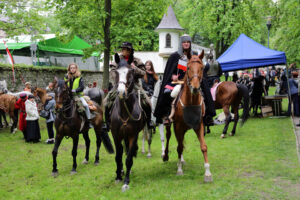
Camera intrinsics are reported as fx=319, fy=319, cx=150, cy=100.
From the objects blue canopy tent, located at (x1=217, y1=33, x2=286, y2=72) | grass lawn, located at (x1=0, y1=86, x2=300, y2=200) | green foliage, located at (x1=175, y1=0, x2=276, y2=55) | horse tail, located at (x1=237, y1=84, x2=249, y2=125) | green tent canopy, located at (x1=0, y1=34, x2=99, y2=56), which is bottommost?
grass lawn, located at (x1=0, y1=86, x2=300, y2=200)

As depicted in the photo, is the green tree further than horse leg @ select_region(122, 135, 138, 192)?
Yes

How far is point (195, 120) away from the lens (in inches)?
261

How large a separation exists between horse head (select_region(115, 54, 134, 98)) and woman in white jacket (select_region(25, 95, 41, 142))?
7707mm

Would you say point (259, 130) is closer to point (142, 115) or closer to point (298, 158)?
point (298, 158)

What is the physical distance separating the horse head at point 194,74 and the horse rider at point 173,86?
2.96 feet

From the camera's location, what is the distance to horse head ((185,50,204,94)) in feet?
19.1

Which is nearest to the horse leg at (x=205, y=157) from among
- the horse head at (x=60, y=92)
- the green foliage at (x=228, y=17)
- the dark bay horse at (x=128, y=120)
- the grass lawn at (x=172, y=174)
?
the grass lawn at (x=172, y=174)

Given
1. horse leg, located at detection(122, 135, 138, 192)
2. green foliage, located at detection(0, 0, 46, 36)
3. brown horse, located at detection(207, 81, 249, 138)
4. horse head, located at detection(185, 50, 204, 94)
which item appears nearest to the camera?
horse head, located at detection(185, 50, 204, 94)

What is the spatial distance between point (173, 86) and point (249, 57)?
998 cm

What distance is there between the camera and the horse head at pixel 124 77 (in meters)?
5.69

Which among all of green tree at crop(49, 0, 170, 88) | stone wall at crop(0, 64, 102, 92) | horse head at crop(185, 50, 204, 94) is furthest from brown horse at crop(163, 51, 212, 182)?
stone wall at crop(0, 64, 102, 92)

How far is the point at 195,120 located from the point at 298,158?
351cm

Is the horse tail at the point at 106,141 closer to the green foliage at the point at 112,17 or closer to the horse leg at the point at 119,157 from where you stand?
the horse leg at the point at 119,157

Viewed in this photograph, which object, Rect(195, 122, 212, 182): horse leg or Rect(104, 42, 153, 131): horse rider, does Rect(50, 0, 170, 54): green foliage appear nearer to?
Rect(104, 42, 153, 131): horse rider
